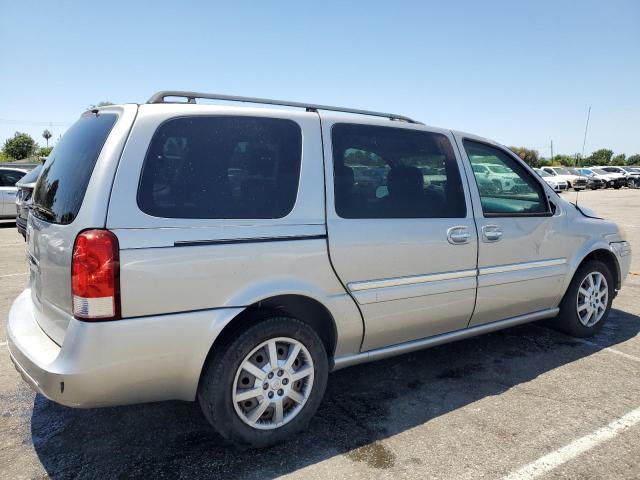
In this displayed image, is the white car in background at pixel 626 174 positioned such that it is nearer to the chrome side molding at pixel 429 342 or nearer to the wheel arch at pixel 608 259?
the wheel arch at pixel 608 259

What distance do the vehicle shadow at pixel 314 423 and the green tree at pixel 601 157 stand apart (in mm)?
71794

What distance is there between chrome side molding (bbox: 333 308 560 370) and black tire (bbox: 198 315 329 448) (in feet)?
1.08

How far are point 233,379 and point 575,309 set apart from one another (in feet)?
10.5

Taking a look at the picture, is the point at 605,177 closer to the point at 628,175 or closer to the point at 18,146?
the point at 628,175

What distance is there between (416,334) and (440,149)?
129 centimetres

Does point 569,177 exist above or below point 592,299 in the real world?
above

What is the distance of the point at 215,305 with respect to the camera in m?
2.47

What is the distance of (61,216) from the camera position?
2475 millimetres

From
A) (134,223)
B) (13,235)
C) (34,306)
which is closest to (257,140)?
(134,223)

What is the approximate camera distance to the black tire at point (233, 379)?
8.29ft

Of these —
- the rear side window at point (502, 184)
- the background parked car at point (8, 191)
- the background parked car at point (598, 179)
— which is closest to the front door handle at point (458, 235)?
the rear side window at point (502, 184)

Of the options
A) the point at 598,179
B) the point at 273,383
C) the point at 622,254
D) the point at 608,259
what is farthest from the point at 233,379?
the point at 598,179

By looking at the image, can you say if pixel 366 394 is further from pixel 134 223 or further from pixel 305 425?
pixel 134 223

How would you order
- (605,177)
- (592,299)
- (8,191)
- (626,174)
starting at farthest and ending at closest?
(626,174)
(605,177)
(8,191)
(592,299)
